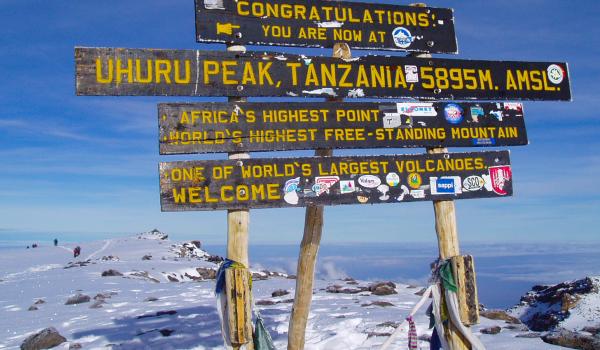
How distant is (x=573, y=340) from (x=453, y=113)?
484cm

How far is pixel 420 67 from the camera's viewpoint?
6918mm

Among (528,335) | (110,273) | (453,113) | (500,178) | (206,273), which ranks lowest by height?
(528,335)

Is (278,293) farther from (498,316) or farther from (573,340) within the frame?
(573,340)

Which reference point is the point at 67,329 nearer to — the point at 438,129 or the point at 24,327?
the point at 24,327

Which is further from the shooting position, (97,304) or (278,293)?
(278,293)

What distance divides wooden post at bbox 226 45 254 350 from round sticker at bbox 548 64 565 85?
15.5 ft

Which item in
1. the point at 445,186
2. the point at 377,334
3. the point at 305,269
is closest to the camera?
the point at 445,186

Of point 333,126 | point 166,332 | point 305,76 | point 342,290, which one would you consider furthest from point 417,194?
point 342,290

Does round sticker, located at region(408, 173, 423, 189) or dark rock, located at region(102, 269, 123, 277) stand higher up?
round sticker, located at region(408, 173, 423, 189)

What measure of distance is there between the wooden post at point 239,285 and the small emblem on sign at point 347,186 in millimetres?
1204

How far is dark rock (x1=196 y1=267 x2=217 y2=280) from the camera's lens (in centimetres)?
2080

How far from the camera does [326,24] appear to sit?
6656mm

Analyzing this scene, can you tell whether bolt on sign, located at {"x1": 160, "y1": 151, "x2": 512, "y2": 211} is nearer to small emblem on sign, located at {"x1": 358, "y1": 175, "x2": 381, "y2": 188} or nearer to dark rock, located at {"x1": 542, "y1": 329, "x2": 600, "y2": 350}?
small emblem on sign, located at {"x1": 358, "y1": 175, "x2": 381, "y2": 188}

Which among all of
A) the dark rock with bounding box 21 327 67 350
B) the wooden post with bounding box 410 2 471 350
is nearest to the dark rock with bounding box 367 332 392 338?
the wooden post with bounding box 410 2 471 350
